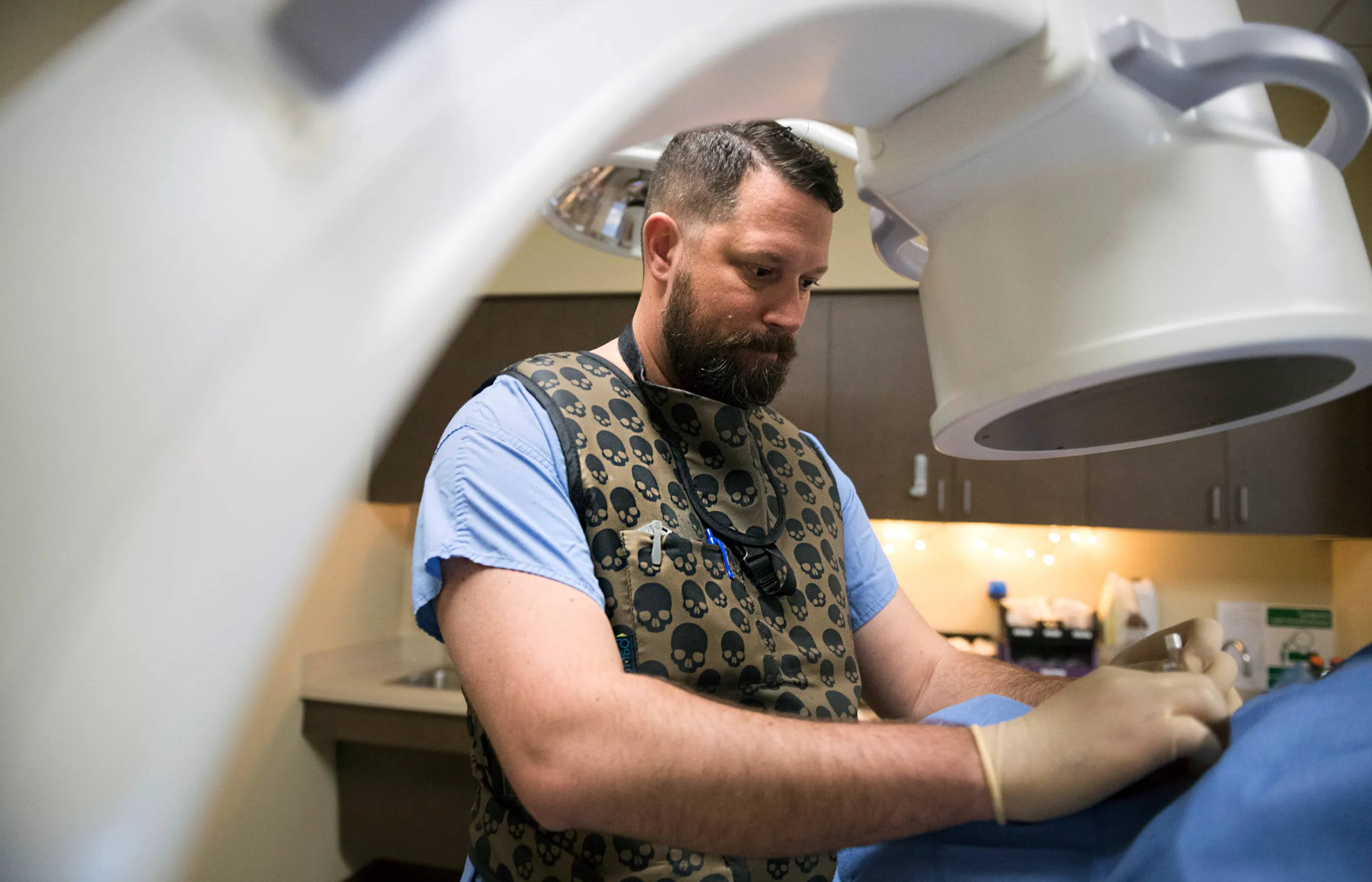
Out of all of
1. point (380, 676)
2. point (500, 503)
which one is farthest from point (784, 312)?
point (380, 676)

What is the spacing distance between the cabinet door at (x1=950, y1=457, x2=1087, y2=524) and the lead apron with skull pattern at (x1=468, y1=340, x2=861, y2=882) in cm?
208

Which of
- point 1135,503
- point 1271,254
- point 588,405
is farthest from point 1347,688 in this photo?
point 1135,503

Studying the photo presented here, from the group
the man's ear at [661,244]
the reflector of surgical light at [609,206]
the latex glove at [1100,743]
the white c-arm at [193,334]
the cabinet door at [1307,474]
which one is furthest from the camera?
the cabinet door at [1307,474]

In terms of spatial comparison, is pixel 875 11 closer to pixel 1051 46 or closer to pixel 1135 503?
pixel 1051 46

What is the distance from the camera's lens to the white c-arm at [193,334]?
14cm

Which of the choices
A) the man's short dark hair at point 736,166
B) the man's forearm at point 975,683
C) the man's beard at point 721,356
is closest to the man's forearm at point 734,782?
the man's forearm at point 975,683

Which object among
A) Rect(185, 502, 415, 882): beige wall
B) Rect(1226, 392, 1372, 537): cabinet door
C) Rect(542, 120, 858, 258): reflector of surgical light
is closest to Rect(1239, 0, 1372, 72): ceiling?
Rect(1226, 392, 1372, 537): cabinet door

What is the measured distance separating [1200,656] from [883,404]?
Answer: 238 centimetres

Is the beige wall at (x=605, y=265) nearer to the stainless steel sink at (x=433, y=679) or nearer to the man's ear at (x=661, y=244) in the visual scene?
the stainless steel sink at (x=433, y=679)

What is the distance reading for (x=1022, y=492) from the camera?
9.56ft

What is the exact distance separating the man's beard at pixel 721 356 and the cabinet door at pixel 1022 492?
6.83 ft

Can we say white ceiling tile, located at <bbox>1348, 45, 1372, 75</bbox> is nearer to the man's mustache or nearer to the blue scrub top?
the man's mustache

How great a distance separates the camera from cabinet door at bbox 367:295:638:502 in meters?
3.35

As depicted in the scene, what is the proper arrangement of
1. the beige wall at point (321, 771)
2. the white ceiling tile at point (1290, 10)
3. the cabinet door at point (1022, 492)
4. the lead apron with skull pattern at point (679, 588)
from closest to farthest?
the lead apron with skull pattern at point (679, 588)
the white ceiling tile at point (1290, 10)
the beige wall at point (321, 771)
the cabinet door at point (1022, 492)
